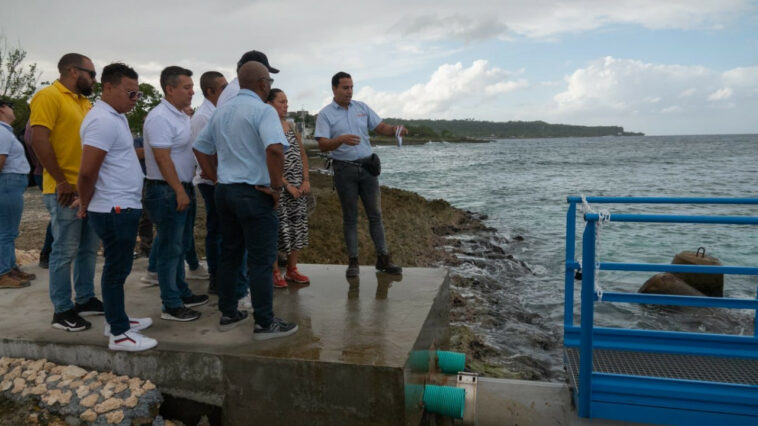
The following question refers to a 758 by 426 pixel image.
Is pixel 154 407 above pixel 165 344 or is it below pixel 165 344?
below

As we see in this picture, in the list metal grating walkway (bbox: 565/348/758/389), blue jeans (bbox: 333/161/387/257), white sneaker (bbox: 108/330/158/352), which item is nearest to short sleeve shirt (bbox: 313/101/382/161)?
blue jeans (bbox: 333/161/387/257)

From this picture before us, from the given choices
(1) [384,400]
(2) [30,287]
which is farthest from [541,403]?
(2) [30,287]

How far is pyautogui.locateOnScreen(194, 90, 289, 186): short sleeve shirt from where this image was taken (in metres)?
3.62

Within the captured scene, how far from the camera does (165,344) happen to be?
3.85 metres

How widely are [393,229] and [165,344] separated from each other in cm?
1151

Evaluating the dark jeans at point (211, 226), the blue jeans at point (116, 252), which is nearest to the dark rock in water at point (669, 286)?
the dark jeans at point (211, 226)

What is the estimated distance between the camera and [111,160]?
3672 mm

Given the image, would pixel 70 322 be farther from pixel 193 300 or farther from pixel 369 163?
pixel 369 163

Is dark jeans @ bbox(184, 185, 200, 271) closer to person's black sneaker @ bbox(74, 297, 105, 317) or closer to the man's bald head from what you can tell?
person's black sneaker @ bbox(74, 297, 105, 317)

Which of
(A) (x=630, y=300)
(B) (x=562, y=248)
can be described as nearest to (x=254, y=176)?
(A) (x=630, y=300)

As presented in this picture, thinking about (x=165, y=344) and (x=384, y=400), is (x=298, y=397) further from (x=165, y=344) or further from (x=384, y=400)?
(x=165, y=344)

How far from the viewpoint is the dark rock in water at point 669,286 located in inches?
412

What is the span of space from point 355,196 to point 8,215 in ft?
11.9

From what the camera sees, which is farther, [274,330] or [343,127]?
[343,127]
